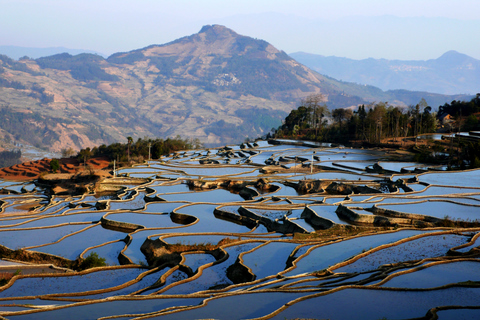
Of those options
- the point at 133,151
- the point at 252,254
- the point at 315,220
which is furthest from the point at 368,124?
the point at 252,254

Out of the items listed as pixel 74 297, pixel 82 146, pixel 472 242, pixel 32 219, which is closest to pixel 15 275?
pixel 74 297

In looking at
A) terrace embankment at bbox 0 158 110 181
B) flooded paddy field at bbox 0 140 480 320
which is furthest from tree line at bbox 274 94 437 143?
terrace embankment at bbox 0 158 110 181

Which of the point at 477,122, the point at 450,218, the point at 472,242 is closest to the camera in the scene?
the point at 472,242

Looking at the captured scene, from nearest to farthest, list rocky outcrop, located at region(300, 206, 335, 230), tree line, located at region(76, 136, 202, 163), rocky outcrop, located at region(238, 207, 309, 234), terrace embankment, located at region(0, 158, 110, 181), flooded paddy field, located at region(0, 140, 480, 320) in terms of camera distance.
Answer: flooded paddy field, located at region(0, 140, 480, 320) < rocky outcrop, located at region(238, 207, 309, 234) < rocky outcrop, located at region(300, 206, 335, 230) < terrace embankment, located at region(0, 158, 110, 181) < tree line, located at region(76, 136, 202, 163)

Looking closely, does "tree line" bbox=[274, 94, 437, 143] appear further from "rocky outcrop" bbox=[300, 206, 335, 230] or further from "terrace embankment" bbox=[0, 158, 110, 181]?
"rocky outcrop" bbox=[300, 206, 335, 230]

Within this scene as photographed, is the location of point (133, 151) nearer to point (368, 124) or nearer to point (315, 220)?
point (368, 124)

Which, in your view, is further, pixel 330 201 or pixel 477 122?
pixel 477 122

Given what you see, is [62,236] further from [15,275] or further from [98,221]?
[15,275]

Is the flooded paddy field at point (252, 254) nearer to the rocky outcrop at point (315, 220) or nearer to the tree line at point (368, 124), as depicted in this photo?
the rocky outcrop at point (315, 220)
